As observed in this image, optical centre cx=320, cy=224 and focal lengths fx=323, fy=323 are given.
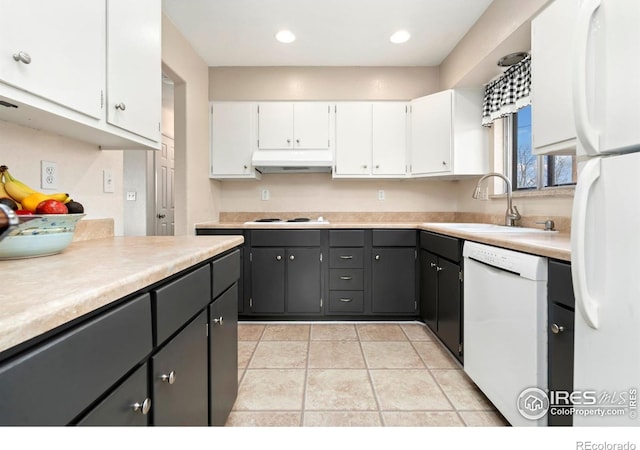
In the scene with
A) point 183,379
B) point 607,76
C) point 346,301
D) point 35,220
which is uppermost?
point 607,76

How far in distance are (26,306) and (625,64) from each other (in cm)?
142

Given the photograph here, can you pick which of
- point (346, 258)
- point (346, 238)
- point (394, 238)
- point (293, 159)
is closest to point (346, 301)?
point (346, 258)

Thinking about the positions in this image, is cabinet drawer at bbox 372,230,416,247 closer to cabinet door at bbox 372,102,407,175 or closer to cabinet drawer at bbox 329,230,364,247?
cabinet drawer at bbox 329,230,364,247

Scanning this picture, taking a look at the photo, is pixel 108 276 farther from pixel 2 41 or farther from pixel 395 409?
pixel 395 409

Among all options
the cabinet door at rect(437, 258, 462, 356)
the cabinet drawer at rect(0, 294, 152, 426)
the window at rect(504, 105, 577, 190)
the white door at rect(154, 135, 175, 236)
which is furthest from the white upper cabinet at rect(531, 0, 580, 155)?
the white door at rect(154, 135, 175, 236)

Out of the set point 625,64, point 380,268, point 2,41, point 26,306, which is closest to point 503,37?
point 625,64

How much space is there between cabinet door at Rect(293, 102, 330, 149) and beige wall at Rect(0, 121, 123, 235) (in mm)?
1849

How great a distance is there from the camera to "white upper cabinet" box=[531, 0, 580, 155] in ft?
4.61

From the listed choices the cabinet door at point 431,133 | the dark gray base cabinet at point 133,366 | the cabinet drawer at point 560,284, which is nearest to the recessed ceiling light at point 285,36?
the cabinet door at point 431,133

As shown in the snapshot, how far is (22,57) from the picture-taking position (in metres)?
0.88

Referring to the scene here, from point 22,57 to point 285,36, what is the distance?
236 centimetres

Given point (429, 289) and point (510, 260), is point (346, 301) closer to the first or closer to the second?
point (429, 289)

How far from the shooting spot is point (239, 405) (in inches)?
67.4

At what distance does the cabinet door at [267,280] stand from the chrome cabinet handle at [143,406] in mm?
2202
